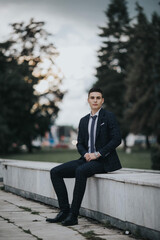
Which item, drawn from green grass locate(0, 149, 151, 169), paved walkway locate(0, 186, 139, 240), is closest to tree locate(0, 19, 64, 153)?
green grass locate(0, 149, 151, 169)

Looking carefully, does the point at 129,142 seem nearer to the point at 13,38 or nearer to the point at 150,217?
the point at 13,38

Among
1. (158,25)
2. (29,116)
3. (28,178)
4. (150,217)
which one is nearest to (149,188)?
(150,217)

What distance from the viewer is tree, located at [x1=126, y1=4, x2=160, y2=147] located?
1679 inches

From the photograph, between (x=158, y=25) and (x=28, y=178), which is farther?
(x=158, y=25)

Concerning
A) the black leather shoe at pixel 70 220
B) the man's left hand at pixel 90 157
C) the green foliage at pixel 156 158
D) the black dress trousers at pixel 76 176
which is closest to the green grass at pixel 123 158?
the green foliage at pixel 156 158

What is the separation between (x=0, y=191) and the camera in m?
11.3

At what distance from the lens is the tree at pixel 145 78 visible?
42656 mm

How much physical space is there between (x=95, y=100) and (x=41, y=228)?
207 centimetres

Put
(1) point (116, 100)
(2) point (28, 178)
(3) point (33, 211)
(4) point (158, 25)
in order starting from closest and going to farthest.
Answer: (3) point (33, 211), (2) point (28, 178), (4) point (158, 25), (1) point (116, 100)

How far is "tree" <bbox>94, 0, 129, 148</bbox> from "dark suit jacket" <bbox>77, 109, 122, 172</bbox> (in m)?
54.2

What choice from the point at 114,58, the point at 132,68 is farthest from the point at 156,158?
the point at 114,58

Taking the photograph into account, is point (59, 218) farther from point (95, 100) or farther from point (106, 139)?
point (95, 100)

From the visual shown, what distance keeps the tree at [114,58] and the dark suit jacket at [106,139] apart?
54170 mm

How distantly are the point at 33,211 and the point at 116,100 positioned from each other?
56.8 meters
